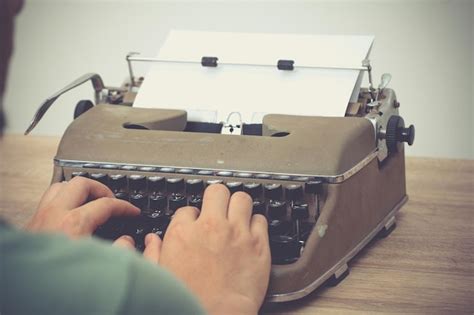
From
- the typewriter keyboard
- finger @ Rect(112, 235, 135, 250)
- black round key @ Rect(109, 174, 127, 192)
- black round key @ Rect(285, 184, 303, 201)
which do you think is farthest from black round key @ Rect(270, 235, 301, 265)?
black round key @ Rect(109, 174, 127, 192)

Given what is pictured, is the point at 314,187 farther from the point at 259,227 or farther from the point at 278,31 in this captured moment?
the point at 278,31

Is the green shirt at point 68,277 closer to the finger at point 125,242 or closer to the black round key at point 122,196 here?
the finger at point 125,242

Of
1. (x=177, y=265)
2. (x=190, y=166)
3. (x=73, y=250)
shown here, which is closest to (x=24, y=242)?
(x=73, y=250)

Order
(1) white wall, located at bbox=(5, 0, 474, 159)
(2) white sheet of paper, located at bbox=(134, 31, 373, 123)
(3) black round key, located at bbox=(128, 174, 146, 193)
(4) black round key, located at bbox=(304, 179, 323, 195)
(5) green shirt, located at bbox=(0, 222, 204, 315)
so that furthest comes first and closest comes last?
(1) white wall, located at bbox=(5, 0, 474, 159) → (2) white sheet of paper, located at bbox=(134, 31, 373, 123) → (3) black round key, located at bbox=(128, 174, 146, 193) → (4) black round key, located at bbox=(304, 179, 323, 195) → (5) green shirt, located at bbox=(0, 222, 204, 315)

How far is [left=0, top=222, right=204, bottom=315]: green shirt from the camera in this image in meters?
0.55

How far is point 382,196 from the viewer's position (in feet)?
5.34

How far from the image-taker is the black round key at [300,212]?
1367mm

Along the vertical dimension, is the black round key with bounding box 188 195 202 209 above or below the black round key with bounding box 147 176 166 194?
below

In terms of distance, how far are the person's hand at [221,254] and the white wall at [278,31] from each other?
1.62 m

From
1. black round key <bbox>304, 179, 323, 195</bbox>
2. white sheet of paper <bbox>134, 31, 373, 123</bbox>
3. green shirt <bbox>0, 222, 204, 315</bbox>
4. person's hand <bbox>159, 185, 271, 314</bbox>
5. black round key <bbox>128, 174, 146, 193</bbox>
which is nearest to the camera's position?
green shirt <bbox>0, 222, 204, 315</bbox>

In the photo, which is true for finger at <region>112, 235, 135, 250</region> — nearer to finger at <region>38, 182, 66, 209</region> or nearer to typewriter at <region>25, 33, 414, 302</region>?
typewriter at <region>25, 33, 414, 302</region>

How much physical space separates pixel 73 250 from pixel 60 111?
2660mm

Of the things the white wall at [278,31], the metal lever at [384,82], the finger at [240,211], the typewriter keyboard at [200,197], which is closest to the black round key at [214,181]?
the typewriter keyboard at [200,197]

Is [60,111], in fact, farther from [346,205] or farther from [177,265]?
[177,265]
